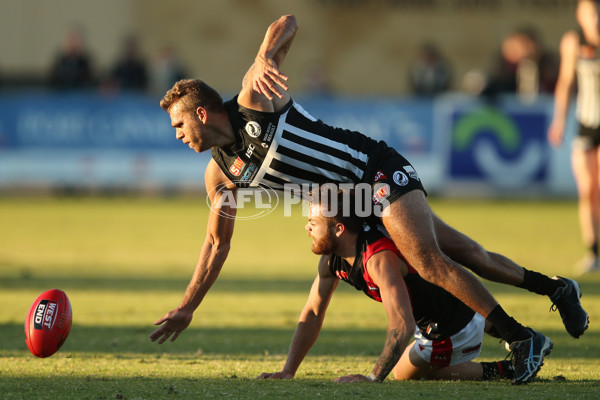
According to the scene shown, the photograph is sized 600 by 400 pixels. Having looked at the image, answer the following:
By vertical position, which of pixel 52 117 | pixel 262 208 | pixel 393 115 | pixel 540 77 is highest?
pixel 540 77

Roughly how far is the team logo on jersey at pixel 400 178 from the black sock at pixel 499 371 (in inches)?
52.8

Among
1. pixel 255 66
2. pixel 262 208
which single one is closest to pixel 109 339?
pixel 255 66

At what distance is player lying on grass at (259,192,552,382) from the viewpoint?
5336mm

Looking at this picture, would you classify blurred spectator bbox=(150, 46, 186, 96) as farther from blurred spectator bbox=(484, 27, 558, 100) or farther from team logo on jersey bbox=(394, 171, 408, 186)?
team logo on jersey bbox=(394, 171, 408, 186)

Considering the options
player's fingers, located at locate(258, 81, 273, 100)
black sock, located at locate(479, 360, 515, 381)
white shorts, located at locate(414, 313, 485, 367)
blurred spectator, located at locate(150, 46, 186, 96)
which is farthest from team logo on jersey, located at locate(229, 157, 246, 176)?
blurred spectator, located at locate(150, 46, 186, 96)

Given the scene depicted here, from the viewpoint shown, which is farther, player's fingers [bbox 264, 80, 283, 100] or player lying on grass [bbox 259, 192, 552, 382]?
player's fingers [bbox 264, 80, 283, 100]

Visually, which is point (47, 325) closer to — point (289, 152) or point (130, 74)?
point (289, 152)

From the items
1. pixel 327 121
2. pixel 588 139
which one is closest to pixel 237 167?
pixel 588 139

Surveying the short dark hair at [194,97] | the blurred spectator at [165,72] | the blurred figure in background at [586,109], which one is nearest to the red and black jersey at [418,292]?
the short dark hair at [194,97]

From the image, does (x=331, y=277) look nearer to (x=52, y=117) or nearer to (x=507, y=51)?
(x=52, y=117)

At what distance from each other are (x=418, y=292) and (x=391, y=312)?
0.54 metres

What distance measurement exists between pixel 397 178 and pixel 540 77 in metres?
13.8

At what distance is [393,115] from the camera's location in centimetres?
1802

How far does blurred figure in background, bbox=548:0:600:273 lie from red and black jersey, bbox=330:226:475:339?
16.1ft
